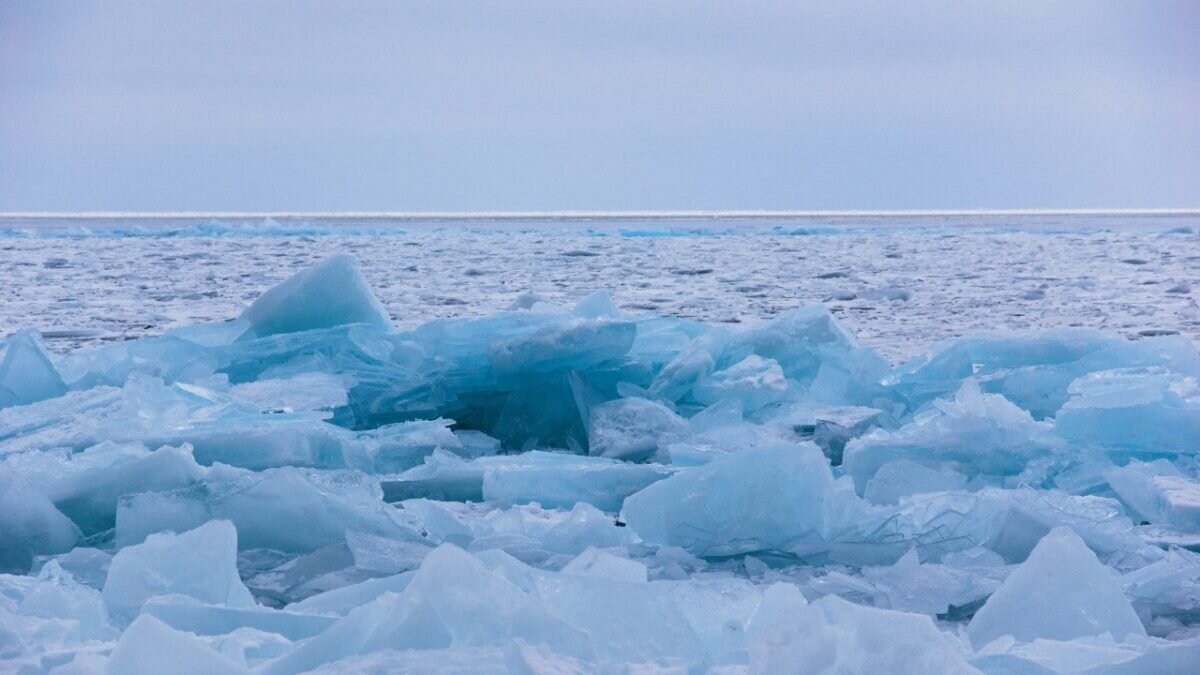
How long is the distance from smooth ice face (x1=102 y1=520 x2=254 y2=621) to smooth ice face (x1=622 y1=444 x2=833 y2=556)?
921 millimetres

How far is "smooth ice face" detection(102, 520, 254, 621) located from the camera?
72.3 inches

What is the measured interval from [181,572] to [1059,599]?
137cm

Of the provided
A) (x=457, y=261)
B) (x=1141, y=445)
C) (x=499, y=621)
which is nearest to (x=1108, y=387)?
(x=1141, y=445)

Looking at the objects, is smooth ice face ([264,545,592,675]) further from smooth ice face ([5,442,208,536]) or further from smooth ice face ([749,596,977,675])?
smooth ice face ([5,442,208,536])

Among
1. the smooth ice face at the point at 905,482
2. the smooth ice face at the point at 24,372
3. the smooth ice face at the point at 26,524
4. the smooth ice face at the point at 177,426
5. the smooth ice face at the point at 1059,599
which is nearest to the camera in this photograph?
the smooth ice face at the point at 1059,599

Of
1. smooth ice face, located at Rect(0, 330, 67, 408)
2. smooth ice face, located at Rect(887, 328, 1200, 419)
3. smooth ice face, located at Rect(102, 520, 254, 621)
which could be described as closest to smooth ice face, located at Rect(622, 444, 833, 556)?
smooth ice face, located at Rect(102, 520, 254, 621)

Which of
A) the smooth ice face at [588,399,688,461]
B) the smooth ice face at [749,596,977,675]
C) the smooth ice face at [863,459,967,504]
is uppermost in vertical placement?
the smooth ice face at [749,596,977,675]

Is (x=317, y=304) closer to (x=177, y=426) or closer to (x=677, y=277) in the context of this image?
(x=177, y=426)

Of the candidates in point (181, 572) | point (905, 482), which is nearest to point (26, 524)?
point (181, 572)

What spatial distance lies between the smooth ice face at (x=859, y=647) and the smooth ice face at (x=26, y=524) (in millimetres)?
1645

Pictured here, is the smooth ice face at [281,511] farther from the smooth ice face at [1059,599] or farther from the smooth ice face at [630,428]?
the smooth ice face at [1059,599]

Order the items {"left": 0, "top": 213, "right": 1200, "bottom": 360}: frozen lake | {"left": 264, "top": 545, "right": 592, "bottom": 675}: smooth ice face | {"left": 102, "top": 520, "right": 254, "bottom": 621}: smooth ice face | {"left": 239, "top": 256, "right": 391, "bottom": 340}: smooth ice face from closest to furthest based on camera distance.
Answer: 1. {"left": 264, "top": 545, "right": 592, "bottom": 675}: smooth ice face
2. {"left": 102, "top": 520, "right": 254, "bottom": 621}: smooth ice face
3. {"left": 239, "top": 256, "right": 391, "bottom": 340}: smooth ice face
4. {"left": 0, "top": 213, "right": 1200, "bottom": 360}: frozen lake

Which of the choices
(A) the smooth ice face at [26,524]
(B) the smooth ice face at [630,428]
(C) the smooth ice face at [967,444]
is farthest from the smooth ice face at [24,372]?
(C) the smooth ice face at [967,444]

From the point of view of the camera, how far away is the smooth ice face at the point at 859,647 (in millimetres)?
1360
